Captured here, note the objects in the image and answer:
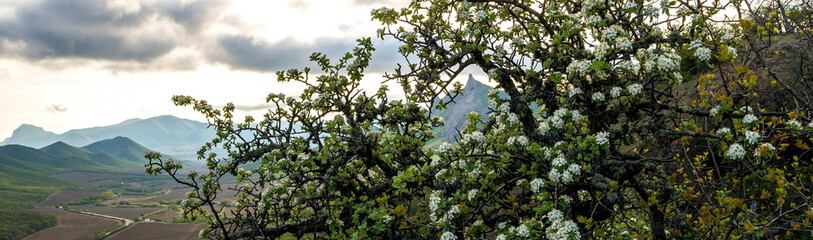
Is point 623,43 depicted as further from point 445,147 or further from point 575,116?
point 445,147

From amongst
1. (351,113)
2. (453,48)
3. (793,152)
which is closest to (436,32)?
(453,48)

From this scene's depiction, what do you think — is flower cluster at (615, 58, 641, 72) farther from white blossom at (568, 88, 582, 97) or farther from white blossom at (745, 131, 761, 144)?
white blossom at (745, 131, 761, 144)

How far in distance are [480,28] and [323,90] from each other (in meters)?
5.02

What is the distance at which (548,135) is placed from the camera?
767cm

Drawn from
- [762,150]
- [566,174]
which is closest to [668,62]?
[762,150]

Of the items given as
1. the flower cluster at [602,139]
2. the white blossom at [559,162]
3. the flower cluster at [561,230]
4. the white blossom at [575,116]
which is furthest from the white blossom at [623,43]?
the flower cluster at [561,230]

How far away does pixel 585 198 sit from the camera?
856 centimetres

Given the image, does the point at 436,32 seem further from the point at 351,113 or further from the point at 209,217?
the point at 209,217

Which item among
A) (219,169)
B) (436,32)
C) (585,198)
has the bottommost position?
(585,198)

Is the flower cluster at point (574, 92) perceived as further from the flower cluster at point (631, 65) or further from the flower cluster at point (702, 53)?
the flower cluster at point (702, 53)

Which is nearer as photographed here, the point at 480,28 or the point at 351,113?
the point at 480,28

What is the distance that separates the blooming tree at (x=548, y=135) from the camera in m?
6.29

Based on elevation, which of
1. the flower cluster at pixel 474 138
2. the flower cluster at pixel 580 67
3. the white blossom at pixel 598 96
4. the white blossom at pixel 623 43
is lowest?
the flower cluster at pixel 474 138

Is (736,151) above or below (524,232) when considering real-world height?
above
